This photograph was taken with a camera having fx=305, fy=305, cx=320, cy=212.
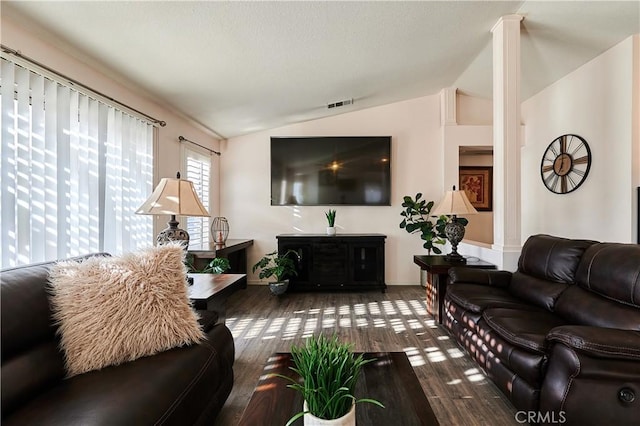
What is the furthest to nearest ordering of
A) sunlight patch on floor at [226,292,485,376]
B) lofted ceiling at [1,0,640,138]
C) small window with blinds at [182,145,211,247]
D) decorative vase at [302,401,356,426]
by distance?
small window with blinds at [182,145,211,247] → sunlight patch on floor at [226,292,485,376] → lofted ceiling at [1,0,640,138] → decorative vase at [302,401,356,426]

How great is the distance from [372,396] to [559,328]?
39.7 inches

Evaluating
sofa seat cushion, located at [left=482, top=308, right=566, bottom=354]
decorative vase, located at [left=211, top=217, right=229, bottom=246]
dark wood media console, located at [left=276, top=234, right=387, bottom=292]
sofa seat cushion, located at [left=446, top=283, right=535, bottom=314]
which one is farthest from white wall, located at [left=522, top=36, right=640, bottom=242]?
decorative vase, located at [left=211, top=217, right=229, bottom=246]

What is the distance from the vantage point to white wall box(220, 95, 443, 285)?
4879 millimetres

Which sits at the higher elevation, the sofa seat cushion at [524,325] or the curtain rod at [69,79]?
the curtain rod at [69,79]

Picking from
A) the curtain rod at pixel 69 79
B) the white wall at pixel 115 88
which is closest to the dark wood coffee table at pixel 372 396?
the curtain rod at pixel 69 79

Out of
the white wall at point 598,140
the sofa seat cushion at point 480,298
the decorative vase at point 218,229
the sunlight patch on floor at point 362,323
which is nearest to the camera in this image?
the sofa seat cushion at point 480,298

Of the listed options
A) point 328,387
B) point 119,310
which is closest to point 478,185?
point 328,387

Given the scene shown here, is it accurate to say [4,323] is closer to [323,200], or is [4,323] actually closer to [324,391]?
[324,391]

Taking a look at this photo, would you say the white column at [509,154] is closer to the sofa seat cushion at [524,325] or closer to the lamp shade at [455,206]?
the lamp shade at [455,206]

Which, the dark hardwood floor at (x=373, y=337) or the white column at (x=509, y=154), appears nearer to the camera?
the dark hardwood floor at (x=373, y=337)

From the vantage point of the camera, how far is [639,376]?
131 cm

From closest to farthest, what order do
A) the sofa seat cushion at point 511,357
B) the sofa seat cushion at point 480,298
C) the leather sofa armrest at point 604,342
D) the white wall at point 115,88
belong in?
the leather sofa armrest at point 604,342 → the sofa seat cushion at point 511,357 → the white wall at point 115,88 → the sofa seat cushion at point 480,298

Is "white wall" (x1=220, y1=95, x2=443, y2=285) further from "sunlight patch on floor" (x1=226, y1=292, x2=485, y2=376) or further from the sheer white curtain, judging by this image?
the sheer white curtain

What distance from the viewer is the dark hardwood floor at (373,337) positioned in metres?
1.85
